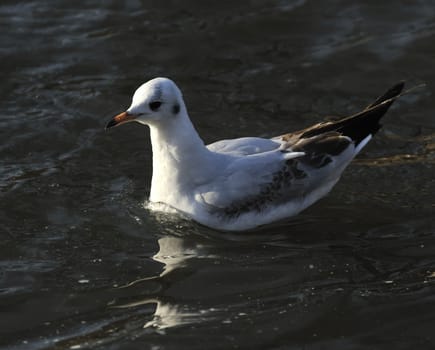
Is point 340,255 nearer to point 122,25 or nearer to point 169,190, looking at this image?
point 169,190

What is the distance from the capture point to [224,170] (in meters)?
8.36

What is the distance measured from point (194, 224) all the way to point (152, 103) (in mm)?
1106

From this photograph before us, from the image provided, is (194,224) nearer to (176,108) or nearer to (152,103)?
(176,108)

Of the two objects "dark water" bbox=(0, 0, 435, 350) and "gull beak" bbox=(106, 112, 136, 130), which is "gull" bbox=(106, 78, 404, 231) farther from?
"dark water" bbox=(0, 0, 435, 350)

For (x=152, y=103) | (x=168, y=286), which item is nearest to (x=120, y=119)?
(x=152, y=103)

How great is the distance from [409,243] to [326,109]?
3.09m

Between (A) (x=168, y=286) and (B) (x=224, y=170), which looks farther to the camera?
(B) (x=224, y=170)

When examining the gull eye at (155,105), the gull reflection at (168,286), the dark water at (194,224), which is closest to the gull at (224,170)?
the gull eye at (155,105)

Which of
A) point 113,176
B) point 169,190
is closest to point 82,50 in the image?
point 113,176

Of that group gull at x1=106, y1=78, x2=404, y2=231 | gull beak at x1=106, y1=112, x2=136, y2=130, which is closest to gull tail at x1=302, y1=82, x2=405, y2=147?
gull at x1=106, y1=78, x2=404, y2=231

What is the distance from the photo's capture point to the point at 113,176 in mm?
9391

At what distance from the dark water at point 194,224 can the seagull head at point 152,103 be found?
96 cm

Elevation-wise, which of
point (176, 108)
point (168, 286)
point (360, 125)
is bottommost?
point (168, 286)

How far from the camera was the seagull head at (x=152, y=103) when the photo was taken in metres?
7.96
